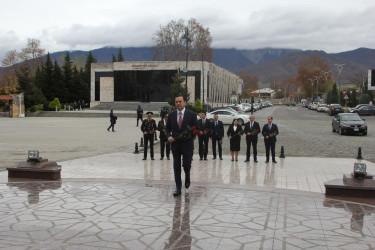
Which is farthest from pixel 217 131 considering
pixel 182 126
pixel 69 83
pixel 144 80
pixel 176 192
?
pixel 69 83

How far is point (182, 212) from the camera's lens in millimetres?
6758

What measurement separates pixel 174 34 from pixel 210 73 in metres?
11.2

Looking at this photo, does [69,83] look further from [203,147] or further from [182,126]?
[182,126]

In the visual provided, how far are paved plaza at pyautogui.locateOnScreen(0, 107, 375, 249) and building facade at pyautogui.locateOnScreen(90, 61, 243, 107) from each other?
55.3 m

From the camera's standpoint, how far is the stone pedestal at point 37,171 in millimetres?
9414

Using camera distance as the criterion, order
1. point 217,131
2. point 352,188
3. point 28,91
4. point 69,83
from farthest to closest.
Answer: point 69,83
point 28,91
point 217,131
point 352,188

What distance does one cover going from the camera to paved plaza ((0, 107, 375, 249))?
532cm

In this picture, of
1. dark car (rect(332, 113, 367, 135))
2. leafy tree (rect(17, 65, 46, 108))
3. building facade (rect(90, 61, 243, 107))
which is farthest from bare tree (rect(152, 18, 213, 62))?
dark car (rect(332, 113, 367, 135))

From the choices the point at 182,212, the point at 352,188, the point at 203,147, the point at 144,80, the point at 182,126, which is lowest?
the point at 182,212

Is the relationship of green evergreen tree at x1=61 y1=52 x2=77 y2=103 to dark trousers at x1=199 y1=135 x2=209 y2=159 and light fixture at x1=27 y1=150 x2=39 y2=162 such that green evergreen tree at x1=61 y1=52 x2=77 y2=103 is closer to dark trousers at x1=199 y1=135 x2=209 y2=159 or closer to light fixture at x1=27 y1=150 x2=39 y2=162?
dark trousers at x1=199 y1=135 x2=209 y2=159

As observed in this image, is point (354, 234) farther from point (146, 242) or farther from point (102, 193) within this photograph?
point (102, 193)

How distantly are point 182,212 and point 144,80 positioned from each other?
65306 mm

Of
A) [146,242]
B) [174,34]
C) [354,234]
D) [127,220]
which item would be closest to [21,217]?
[127,220]

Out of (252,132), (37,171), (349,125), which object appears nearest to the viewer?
(37,171)
